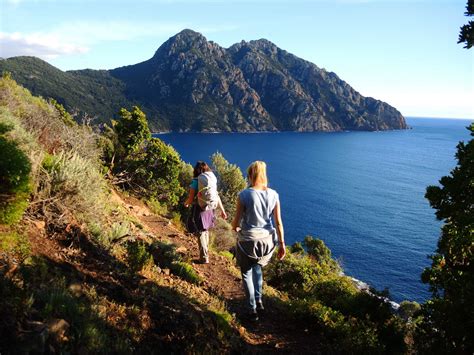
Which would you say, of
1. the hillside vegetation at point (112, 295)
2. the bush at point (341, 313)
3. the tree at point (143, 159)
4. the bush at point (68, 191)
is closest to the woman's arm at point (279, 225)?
the hillside vegetation at point (112, 295)

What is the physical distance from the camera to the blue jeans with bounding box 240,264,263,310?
214 inches

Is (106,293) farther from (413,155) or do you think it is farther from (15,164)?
(413,155)

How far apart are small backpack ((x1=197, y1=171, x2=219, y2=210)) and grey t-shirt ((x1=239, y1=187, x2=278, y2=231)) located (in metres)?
2.27

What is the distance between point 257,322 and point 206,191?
109 inches

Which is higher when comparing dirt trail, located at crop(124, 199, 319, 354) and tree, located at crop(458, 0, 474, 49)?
tree, located at crop(458, 0, 474, 49)

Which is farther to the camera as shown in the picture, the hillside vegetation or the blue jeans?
the blue jeans

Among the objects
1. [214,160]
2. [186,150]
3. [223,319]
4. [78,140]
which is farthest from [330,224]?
[186,150]

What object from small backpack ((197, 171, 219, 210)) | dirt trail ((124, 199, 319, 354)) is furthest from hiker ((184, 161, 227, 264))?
dirt trail ((124, 199, 319, 354))

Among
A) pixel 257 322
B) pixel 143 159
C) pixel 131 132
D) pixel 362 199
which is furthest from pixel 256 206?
pixel 362 199

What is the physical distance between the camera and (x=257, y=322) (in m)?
5.83

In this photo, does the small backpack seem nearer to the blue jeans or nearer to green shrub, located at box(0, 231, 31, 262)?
the blue jeans

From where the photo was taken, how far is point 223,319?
17.4 ft

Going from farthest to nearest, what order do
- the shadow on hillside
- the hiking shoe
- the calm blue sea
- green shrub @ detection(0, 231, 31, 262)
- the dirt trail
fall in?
the calm blue sea, the hiking shoe, the dirt trail, green shrub @ detection(0, 231, 31, 262), the shadow on hillside

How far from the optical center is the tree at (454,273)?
4.91 metres
